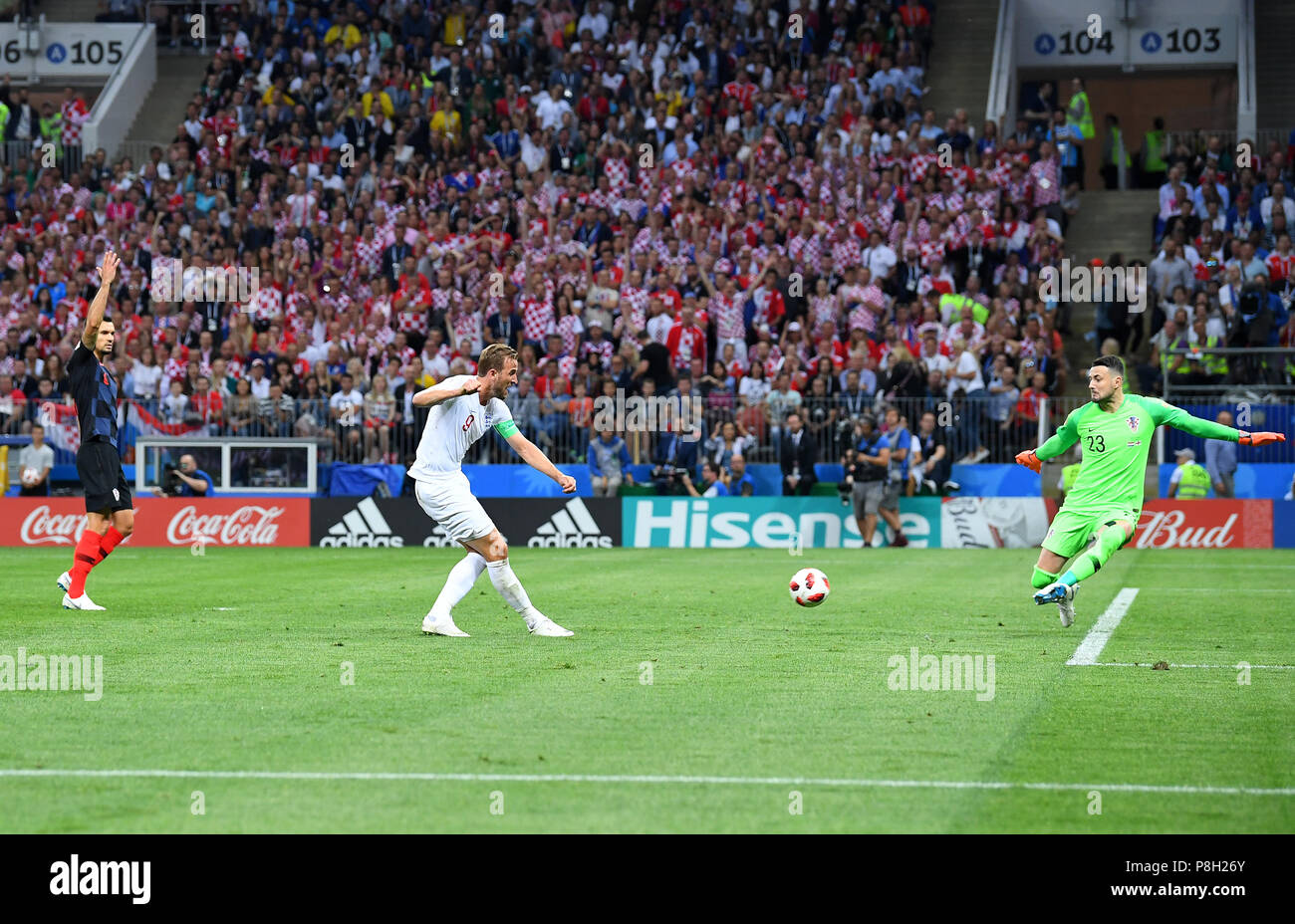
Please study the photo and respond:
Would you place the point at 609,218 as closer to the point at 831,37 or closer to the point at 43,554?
the point at 831,37

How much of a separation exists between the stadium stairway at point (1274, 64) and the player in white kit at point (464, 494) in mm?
27276

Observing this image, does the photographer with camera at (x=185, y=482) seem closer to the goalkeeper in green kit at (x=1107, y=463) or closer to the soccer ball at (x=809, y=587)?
the soccer ball at (x=809, y=587)

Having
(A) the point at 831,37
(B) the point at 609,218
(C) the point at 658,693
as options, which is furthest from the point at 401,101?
(C) the point at 658,693

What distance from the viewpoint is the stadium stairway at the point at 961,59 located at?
34.8m

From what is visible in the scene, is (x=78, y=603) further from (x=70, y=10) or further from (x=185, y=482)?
(x=70, y=10)

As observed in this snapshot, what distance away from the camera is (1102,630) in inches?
506

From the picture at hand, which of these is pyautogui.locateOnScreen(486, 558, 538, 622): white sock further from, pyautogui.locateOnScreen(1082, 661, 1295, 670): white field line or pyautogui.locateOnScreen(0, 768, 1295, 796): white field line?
pyautogui.locateOnScreen(0, 768, 1295, 796): white field line

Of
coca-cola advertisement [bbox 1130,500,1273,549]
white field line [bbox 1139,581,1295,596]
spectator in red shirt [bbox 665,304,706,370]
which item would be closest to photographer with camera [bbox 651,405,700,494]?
spectator in red shirt [bbox 665,304,706,370]

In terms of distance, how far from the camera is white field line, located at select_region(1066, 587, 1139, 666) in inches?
429

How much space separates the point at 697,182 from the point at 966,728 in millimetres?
23131

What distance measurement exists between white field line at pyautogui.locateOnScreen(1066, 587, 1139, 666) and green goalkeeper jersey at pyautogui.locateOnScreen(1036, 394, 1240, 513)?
0.98m

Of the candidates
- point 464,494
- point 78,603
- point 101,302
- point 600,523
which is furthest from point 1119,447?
point 600,523

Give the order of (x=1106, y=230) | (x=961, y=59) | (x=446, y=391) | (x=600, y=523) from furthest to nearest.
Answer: (x=961, y=59), (x=1106, y=230), (x=600, y=523), (x=446, y=391)

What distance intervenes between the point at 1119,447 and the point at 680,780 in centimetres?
747
